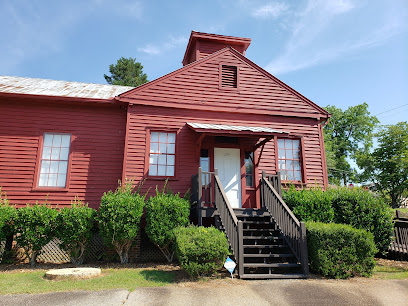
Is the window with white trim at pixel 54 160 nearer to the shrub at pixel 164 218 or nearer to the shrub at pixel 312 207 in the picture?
the shrub at pixel 164 218

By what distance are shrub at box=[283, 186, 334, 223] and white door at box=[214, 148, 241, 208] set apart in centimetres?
206

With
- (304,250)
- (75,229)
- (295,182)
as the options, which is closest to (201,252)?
(304,250)

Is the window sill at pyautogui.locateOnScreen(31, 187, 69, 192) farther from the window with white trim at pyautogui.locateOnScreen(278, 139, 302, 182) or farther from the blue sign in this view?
the window with white trim at pyautogui.locateOnScreen(278, 139, 302, 182)

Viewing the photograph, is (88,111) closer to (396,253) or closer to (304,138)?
(304,138)

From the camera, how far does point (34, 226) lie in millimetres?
7676

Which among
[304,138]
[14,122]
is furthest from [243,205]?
[14,122]

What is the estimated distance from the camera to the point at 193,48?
14.1m

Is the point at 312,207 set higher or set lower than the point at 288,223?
higher

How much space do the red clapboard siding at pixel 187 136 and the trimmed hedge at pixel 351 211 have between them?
7.11ft

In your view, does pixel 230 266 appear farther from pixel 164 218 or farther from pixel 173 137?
pixel 173 137

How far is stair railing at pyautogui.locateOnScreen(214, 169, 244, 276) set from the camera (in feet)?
21.7

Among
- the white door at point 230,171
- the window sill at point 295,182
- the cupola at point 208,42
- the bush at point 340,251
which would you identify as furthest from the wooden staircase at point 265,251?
the cupola at point 208,42

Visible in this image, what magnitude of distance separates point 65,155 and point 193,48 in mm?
8043

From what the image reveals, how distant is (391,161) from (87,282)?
32.4 metres
